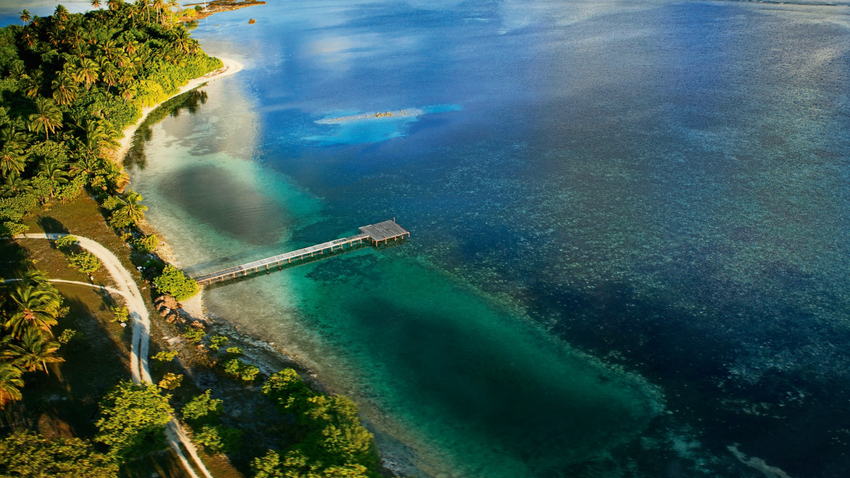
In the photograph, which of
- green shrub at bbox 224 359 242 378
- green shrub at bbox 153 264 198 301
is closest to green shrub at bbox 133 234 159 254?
green shrub at bbox 153 264 198 301

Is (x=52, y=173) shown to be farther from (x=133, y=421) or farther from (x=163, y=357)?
(x=133, y=421)

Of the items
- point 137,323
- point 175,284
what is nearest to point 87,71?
point 175,284

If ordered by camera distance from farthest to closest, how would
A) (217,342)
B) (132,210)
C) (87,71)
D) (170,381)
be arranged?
(87,71) → (132,210) → (217,342) → (170,381)

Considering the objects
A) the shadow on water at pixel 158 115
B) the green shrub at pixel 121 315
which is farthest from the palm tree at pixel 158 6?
the green shrub at pixel 121 315

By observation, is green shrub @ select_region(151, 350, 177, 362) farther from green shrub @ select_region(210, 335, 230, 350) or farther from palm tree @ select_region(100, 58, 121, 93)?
palm tree @ select_region(100, 58, 121, 93)

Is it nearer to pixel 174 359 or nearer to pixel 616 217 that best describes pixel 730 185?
pixel 616 217

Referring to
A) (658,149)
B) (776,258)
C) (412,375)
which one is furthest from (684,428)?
(658,149)
